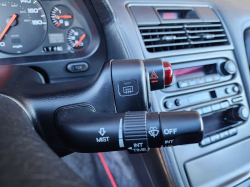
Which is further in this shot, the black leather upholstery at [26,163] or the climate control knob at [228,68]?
the climate control knob at [228,68]

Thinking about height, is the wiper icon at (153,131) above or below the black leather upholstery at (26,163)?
below

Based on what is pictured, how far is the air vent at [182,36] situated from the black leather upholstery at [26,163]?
663mm

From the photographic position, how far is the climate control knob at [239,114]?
1.04 meters

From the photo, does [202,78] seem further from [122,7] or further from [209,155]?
[122,7]

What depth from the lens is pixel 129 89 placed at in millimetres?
543

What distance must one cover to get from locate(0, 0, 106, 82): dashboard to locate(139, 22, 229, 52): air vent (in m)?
0.21

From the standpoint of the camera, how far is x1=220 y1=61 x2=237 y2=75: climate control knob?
3.45 feet

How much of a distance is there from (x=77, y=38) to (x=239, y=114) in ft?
2.56

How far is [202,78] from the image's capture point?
1.01m

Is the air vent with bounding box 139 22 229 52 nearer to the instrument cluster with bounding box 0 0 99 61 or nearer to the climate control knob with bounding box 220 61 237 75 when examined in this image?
the climate control knob with bounding box 220 61 237 75

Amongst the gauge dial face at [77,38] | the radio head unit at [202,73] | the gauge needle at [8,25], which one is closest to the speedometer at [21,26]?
the gauge needle at [8,25]

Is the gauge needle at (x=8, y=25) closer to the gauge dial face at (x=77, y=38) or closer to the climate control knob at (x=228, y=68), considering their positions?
the gauge dial face at (x=77, y=38)

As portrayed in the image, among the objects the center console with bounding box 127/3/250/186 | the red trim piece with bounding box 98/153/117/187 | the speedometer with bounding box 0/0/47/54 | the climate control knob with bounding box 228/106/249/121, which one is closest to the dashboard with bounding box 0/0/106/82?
the speedometer with bounding box 0/0/47/54

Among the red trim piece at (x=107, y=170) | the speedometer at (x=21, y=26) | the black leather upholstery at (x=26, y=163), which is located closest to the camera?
the black leather upholstery at (x=26, y=163)
